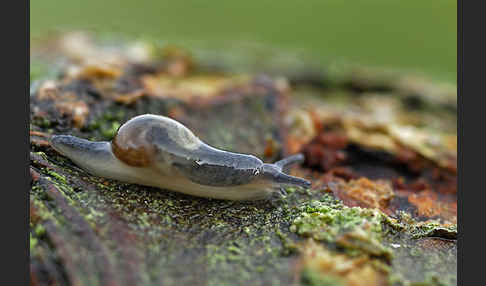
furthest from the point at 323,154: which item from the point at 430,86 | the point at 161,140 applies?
the point at 430,86

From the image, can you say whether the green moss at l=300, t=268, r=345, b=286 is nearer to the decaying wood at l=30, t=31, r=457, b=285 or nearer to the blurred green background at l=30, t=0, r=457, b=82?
the decaying wood at l=30, t=31, r=457, b=285

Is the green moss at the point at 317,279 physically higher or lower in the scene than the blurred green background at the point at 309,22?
lower

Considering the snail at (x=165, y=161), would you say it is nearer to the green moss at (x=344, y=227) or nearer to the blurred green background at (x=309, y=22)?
the green moss at (x=344, y=227)

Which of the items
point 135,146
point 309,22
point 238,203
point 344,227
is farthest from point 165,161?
point 309,22

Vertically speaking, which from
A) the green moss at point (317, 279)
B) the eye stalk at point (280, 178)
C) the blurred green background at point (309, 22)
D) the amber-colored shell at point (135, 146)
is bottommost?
the green moss at point (317, 279)

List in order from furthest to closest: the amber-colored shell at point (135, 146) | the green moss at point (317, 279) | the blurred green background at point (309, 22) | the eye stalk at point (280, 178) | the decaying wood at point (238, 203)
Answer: the blurred green background at point (309, 22), the eye stalk at point (280, 178), the amber-colored shell at point (135, 146), the decaying wood at point (238, 203), the green moss at point (317, 279)

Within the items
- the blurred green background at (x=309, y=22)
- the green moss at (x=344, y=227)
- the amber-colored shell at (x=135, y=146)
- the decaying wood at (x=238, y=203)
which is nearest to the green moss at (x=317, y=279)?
the decaying wood at (x=238, y=203)
